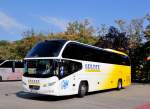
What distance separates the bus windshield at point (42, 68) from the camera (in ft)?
57.1

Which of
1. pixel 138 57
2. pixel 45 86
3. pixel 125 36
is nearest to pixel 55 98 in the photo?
pixel 45 86

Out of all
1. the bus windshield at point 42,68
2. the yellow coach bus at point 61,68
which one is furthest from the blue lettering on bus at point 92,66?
the bus windshield at point 42,68

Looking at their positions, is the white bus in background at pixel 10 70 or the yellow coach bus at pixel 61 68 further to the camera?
the white bus in background at pixel 10 70

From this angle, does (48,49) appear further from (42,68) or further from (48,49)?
(42,68)

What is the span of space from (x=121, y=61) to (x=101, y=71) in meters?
4.65

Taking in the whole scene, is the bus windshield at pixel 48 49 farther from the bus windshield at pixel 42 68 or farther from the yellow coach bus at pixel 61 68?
the bus windshield at pixel 42 68

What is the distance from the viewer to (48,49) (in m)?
18.1

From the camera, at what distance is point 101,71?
2305 cm

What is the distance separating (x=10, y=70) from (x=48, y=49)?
1779cm

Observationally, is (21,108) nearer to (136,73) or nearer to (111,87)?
(111,87)

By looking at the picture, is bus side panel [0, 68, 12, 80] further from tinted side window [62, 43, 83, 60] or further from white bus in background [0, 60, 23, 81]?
tinted side window [62, 43, 83, 60]

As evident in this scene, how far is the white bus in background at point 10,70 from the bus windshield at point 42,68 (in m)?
16.6

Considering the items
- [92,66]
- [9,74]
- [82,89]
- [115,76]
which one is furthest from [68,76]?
[9,74]

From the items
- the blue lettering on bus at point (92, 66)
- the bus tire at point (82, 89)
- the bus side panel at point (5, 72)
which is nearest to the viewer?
the bus tire at point (82, 89)
